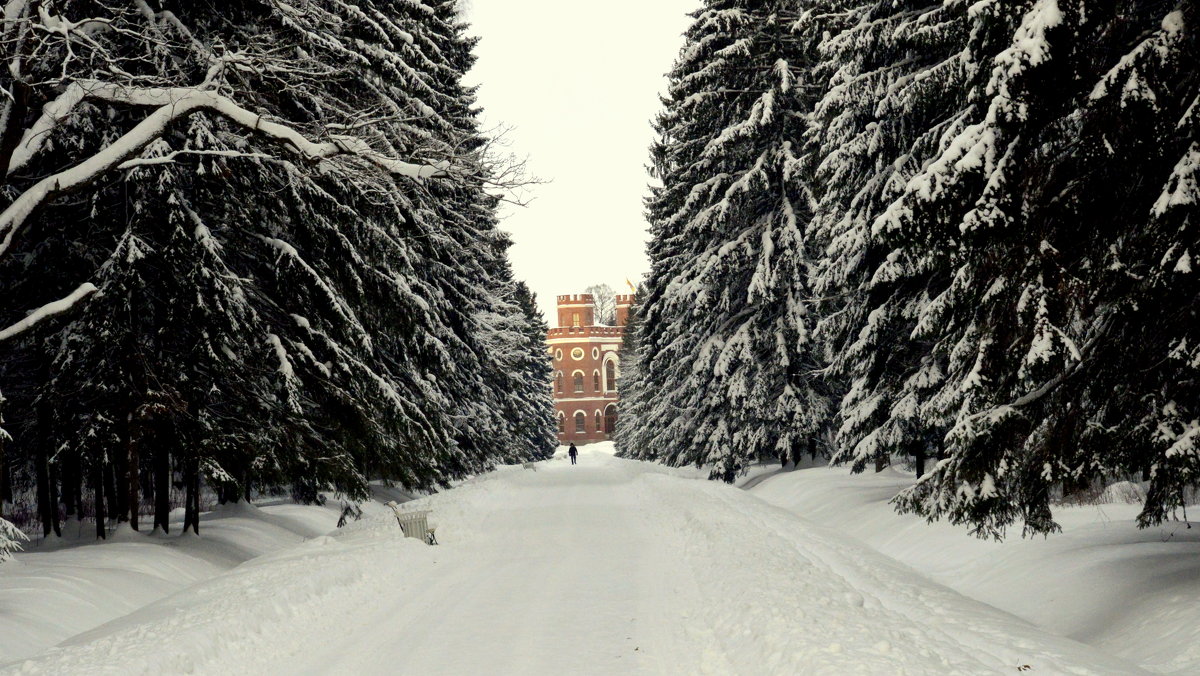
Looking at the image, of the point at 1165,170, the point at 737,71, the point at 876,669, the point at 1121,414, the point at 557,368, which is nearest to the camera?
the point at 876,669

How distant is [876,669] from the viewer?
18.7ft

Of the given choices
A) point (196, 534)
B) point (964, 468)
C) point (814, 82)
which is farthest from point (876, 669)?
point (814, 82)

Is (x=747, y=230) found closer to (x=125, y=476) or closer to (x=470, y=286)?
(x=470, y=286)

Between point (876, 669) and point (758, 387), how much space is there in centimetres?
1744

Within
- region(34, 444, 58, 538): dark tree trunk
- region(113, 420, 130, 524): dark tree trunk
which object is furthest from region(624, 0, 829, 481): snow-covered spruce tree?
region(34, 444, 58, 538): dark tree trunk

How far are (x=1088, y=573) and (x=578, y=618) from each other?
5.19 meters

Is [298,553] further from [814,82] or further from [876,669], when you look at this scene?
[814,82]

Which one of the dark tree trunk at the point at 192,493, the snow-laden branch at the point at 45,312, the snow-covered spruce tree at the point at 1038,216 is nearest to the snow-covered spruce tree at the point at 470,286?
the dark tree trunk at the point at 192,493

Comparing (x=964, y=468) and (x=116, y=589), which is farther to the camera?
(x=116, y=589)

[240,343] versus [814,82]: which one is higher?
[814,82]

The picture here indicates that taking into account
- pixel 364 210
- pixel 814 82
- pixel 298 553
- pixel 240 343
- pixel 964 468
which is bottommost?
pixel 298 553

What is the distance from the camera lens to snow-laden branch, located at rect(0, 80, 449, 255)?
8086mm

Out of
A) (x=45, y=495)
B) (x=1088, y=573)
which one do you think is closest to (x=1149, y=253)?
(x=1088, y=573)

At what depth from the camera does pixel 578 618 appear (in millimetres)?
8508
